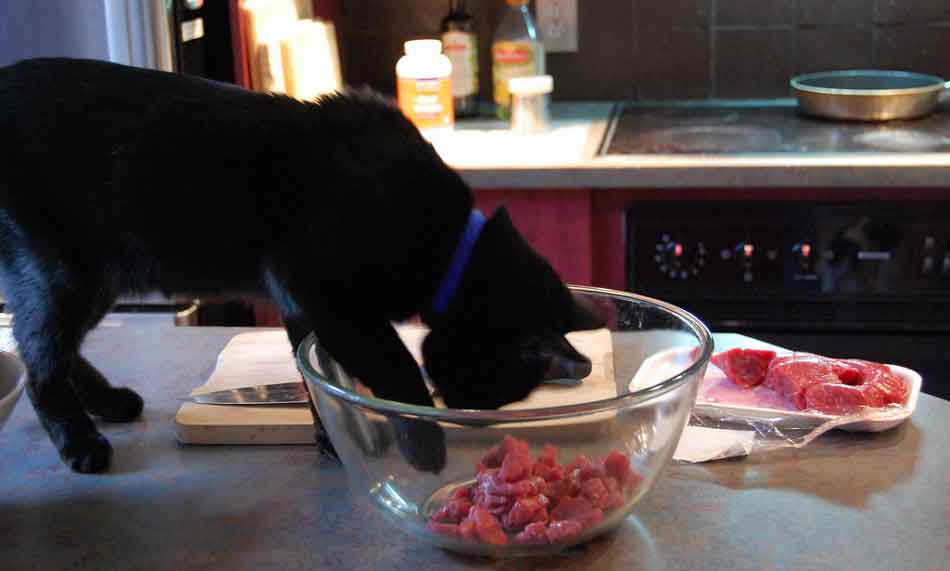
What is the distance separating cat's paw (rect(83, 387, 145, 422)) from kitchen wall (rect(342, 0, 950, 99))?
166cm

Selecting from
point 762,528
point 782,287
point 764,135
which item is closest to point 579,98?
point 764,135

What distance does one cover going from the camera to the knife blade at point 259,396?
1.17 meters

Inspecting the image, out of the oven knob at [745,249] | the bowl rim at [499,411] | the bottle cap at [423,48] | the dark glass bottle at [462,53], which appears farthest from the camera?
the dark glass bottle at [462,53]

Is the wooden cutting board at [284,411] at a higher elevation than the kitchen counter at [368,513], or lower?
higher

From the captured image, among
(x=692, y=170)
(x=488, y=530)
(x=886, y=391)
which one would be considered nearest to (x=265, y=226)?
(x=488, y=530)

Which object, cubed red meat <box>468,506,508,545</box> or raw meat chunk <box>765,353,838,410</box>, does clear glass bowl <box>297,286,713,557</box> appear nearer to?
cubed red meat <box>468,506,508,545</box>

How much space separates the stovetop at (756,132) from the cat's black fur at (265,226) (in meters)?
1.09

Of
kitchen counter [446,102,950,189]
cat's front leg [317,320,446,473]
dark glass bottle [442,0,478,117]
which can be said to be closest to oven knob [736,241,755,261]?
kitchen counter [446,102,950,189]

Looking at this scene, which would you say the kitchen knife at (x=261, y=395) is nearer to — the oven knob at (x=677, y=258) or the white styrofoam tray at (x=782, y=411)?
the white styrofoam tray at (x=782, y=411)

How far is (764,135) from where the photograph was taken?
7.45 feet

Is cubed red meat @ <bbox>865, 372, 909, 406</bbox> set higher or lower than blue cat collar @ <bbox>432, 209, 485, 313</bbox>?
lower

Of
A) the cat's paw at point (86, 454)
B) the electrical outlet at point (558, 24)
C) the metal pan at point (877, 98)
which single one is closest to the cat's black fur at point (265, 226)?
the cat's paw at point (86, 454)

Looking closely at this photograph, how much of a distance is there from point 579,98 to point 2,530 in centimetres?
196

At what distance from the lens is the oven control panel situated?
2031mm
